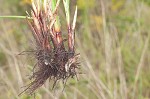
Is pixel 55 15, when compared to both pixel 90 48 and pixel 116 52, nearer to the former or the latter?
pixel 116 52

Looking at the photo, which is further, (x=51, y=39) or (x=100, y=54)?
(x=100, y=54)

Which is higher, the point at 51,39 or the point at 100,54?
the point at 51,39

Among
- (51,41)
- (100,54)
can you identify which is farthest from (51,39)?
(100,54)

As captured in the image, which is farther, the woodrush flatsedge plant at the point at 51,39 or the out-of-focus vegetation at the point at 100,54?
the out-of-focus vegetation at the point at 100,54

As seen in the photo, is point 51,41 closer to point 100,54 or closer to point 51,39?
point 51,39

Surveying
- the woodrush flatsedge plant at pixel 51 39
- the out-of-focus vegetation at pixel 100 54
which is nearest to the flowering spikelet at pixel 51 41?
the woodrush flatsedge plant at pixel 51 39

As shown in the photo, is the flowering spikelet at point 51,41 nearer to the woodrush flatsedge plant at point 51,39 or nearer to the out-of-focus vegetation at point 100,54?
the woodrush flatsedge plant at point 51,39

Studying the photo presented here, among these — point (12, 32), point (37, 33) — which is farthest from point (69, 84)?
point (12, 32)

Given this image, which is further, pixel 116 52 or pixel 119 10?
pixel 119 10
